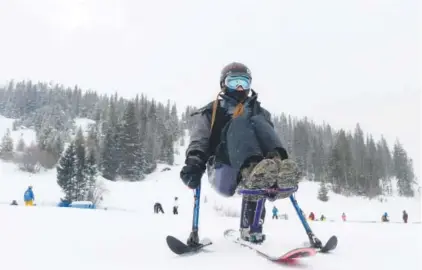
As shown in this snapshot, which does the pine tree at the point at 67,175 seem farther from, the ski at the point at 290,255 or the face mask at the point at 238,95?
the ski at the point at 290,255

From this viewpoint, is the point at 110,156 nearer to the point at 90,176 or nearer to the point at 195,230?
the point at 90,176

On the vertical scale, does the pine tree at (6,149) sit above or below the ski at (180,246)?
above

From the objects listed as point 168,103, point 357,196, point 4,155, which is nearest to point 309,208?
point 357,196

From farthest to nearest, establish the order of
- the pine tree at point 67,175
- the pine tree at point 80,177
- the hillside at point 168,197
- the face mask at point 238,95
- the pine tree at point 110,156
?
the pine tree at point 110,156 < the pine tree at point 80,177 < the pine tree at point 67,175 < the hillside at point 168,197 < the face mask at point 238,95

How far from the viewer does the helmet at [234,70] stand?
2.71 meters

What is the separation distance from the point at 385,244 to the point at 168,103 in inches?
3816

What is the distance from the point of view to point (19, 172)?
168 feet

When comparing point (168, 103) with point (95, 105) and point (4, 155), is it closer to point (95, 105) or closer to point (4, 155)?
point (95, 105)

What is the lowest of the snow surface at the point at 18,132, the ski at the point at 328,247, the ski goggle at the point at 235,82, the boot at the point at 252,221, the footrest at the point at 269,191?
the ski at the point at 328,247

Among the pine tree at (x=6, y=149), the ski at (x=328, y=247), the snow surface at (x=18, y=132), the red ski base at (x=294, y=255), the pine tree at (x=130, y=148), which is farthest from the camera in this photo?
the snow surface at (x=18, y=132)

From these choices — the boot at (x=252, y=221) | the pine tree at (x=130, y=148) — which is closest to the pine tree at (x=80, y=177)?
the pine tree at (x=130, y=148)

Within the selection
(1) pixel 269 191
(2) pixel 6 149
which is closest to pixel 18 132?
(2) pixel 6 149

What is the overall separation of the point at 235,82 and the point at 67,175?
Result: 1551 inches

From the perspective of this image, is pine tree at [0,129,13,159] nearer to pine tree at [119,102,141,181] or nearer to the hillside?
the hillside
